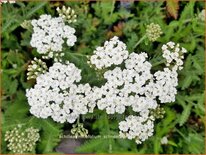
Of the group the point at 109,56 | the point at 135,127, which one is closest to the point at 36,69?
the point at 109,56

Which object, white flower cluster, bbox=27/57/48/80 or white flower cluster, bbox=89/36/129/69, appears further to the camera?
white flower cluster, bbox=27/57/48/80

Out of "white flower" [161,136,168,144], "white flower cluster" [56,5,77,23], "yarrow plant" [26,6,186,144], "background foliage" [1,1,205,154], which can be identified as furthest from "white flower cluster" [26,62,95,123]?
"white flower" [161,136,168,144]

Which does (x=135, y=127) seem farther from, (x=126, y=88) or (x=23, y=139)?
(x=23, y=139)

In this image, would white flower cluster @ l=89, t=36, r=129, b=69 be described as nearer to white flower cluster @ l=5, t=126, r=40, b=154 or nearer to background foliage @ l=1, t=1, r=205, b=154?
background foliage @ l=1, t=1, r=205, b=154

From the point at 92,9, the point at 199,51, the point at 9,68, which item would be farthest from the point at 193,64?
the point at 9,68

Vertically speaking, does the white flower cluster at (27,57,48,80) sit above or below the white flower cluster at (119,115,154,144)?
above

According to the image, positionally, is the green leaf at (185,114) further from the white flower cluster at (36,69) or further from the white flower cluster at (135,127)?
the white flower cluster at (36,69)
